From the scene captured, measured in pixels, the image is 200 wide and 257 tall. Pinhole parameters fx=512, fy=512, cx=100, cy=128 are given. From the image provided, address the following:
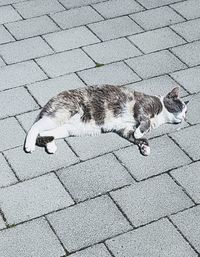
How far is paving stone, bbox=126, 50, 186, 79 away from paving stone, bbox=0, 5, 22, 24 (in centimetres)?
189

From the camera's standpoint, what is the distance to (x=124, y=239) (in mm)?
4527

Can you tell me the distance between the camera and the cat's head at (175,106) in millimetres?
5711

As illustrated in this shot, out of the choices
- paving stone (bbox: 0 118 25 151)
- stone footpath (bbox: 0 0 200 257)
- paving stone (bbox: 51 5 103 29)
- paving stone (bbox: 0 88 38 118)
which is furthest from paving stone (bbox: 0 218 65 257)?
paving stone (bbox: 51 5 103 29)

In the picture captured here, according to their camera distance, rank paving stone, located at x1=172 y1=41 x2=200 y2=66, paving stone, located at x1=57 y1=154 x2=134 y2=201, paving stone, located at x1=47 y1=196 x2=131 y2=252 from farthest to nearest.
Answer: paving stone, located at x1=172 y1=41 x2=200 y2=66 < paving stone, located at x1=57 y1=154 x2=134 y2=201 < paving stone, located at x1=47 y1=196 x2=131 y2=252

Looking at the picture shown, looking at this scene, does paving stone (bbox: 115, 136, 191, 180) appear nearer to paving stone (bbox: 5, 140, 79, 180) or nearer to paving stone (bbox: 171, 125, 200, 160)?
paving stone (bbox: 171, 125, 200, 160)

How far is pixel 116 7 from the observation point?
776 centimetres

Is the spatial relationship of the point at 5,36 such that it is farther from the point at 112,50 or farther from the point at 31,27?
the point at 112,50

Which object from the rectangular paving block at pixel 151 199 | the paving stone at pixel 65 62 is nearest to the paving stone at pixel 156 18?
the paving stone at pixel 65 62

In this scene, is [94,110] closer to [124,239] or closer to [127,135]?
[127,135]

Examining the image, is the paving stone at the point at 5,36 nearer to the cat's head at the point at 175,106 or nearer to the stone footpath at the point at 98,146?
the stone footpath at the point at 98,146

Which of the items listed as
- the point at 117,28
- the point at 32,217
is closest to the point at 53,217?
the point at 32,217

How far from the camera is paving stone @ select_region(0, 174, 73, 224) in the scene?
4.72 metres

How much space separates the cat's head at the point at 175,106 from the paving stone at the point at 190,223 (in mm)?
1239

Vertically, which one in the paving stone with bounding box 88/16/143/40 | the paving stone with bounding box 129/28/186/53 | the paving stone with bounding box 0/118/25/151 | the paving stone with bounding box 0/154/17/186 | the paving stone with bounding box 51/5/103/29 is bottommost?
the paving stone with bounding box 0/154/17/186
